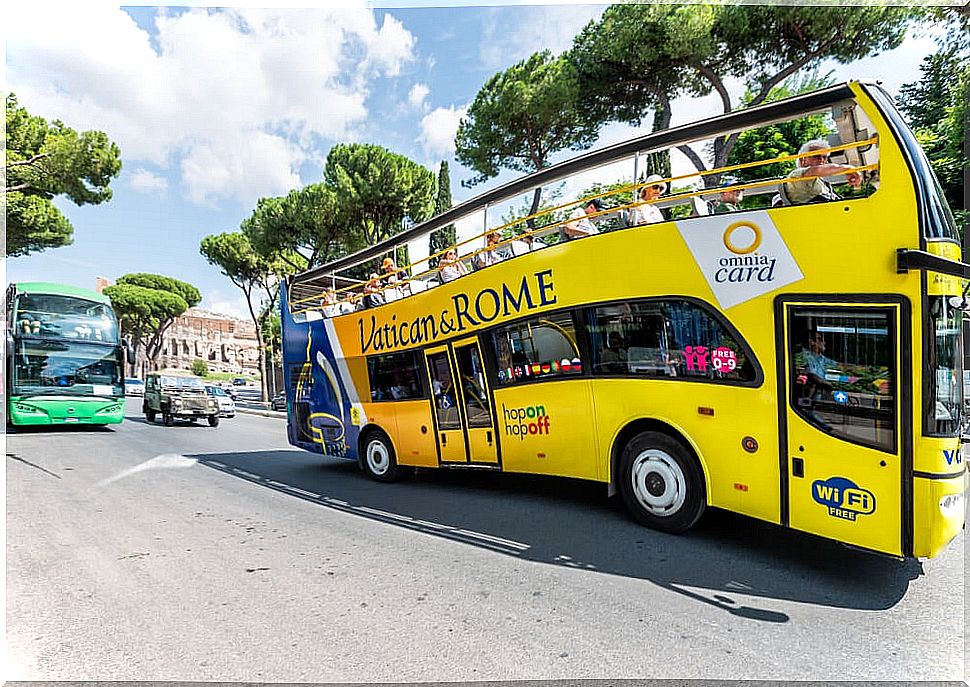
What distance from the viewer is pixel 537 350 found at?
6.21m

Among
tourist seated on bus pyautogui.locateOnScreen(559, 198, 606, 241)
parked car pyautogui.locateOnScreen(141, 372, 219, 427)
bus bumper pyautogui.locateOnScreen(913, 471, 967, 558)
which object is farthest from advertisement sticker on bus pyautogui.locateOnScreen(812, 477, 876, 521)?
parked car pyautogui.locateOnScreen(141, 372, 219, 427)

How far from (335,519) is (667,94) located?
14.5m

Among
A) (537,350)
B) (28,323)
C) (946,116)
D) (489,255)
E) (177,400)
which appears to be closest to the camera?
(537,350)

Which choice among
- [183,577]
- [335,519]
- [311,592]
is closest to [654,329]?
[311,592]

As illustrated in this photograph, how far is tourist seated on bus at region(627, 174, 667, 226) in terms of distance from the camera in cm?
529

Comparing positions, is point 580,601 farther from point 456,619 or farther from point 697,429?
point 697,429

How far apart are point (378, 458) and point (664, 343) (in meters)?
4.99

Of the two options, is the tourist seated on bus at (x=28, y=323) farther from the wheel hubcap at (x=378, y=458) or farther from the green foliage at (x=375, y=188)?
the green foliage at (x=375, y=188)

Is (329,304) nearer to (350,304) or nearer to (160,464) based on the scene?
(350,304)

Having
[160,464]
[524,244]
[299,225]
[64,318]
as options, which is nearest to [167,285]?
[299,225]

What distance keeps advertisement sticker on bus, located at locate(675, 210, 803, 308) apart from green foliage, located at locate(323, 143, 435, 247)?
19.0 meters

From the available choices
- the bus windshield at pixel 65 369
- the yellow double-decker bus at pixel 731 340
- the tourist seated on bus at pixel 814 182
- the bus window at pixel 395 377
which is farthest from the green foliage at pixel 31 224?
the tourist seated on bus at pixel 814 182

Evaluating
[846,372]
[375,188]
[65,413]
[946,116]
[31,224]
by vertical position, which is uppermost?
[375,188]

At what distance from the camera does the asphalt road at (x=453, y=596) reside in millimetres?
3133
